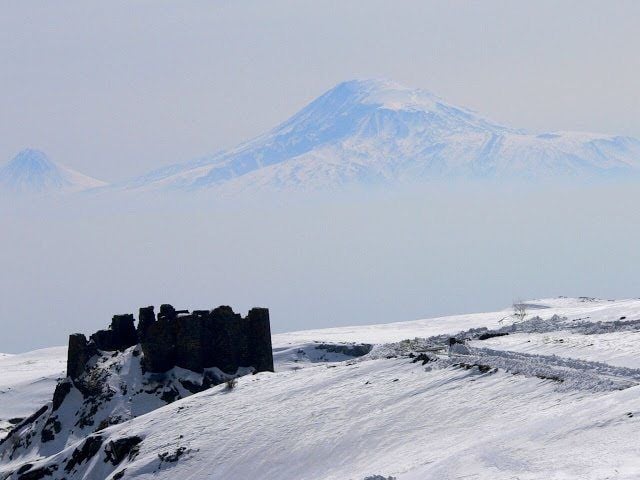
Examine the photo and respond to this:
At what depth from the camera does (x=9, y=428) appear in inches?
2940

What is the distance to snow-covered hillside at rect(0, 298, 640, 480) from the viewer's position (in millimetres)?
30750

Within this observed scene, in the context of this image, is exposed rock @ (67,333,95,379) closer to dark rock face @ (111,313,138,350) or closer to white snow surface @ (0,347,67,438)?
dark rock face @ (111,313,138,350)

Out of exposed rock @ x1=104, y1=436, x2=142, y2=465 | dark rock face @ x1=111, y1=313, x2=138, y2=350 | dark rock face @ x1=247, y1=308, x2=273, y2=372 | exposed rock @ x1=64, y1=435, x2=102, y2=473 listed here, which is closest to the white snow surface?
dark rock face @ x1=111, y1=313, x2=138, y2=350

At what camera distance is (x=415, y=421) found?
40.1 m

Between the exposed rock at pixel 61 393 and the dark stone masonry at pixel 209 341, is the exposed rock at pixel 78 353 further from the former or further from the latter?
the dark stone masonry at pixel 209 341

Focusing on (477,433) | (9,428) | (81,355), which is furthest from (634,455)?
(9,428)

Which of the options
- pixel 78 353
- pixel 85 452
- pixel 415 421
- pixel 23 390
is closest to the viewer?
pixel 415 421

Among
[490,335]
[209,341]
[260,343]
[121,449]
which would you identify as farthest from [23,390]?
[490,335]

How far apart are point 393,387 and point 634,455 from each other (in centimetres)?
1865

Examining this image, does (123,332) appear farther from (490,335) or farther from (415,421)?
(415,421)

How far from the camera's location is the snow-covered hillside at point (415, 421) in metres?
30.8

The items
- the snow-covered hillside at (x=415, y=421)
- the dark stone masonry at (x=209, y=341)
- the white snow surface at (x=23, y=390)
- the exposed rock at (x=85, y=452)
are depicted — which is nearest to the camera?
the snow-covered hillside at (x=415, y=421)

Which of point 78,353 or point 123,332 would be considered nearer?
point 78,353

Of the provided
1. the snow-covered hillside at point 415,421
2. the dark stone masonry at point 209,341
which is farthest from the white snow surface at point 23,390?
the snow-covered hillside at point 415,421
